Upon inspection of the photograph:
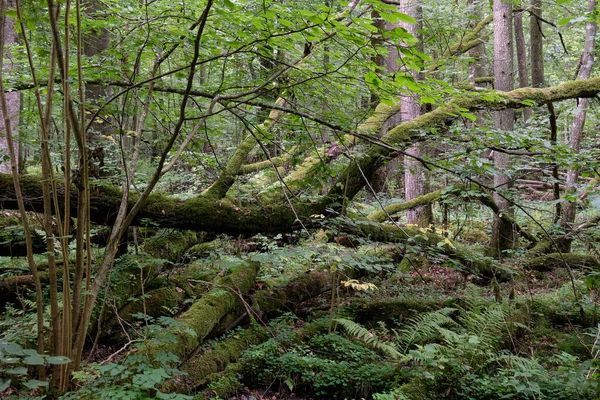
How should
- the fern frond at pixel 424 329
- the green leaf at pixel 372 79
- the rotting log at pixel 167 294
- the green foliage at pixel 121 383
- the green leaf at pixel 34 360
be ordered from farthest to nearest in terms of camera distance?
the fern frond at pixel 424 329 < the rotting log at pixel 167 294 < the green leaf at pixel 372 79 < the green foliage at pixel 121 383 < the green leaf at pixel 34 360

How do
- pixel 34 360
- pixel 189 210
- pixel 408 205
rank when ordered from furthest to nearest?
pixel 408 205 < pixel 189 210 < pixel 34 360

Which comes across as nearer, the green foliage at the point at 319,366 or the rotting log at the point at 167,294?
the green foliage at the point at 319,366

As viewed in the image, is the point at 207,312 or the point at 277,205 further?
the point at 277,205

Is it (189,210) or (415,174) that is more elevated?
(415,174)

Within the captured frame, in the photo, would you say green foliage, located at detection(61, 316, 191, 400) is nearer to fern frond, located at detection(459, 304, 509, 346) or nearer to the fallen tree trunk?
the fallen tree trunk

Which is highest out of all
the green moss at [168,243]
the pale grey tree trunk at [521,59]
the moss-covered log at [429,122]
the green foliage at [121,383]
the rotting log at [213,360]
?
the pale grey tree trunk at [521,59]

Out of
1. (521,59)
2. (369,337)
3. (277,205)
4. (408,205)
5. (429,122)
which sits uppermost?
(521,59)

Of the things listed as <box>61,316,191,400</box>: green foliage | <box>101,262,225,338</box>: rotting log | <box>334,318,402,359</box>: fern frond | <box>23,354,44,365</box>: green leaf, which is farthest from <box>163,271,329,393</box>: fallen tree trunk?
<box>23,354,44,365</box>: green leaf

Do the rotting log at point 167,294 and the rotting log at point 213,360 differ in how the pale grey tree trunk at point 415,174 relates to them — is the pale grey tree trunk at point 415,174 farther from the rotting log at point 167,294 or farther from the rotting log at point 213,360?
the rotting log at point 213,360

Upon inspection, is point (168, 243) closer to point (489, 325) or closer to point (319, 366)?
point (319, 366)

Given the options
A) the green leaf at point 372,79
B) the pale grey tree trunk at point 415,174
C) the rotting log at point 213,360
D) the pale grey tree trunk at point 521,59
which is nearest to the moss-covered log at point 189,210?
the rotting log at point 213,360

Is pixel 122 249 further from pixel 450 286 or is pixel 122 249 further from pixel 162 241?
pixel 450 286

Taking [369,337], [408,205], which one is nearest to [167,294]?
[369,337]

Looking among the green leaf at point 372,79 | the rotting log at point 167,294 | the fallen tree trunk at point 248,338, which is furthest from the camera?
the rotting log at point 167,294
